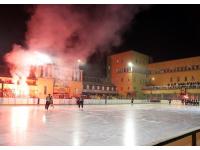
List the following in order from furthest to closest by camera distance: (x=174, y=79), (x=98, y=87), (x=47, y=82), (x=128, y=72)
→ (x=128, y=72)
(x=174, y=79)
(x=98, y=87)
(x=47, y=82)

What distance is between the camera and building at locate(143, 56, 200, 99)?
6381 cm

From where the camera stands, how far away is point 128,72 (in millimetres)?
70938

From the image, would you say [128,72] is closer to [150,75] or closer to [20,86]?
[150,75]

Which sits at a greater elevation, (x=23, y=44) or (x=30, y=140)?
(x=23, y=44)

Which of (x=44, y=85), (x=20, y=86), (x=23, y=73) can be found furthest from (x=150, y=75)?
(x=20, y=86)

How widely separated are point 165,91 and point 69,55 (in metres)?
31.5

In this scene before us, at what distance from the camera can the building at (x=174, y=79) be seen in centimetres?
6381

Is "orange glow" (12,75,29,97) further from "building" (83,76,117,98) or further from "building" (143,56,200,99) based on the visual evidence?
"building" (143,56,200,99)

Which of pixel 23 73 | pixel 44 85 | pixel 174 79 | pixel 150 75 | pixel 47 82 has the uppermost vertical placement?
pixel 150 75

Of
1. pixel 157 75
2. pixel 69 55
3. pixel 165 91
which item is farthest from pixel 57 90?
pixel 157 75

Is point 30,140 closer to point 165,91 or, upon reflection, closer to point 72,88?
point 72,88

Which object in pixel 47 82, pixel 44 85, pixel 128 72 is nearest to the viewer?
pixel 44 85

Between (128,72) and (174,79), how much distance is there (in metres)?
12.3
